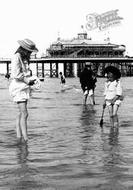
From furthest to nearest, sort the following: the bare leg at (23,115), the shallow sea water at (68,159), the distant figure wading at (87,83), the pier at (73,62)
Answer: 1. the pier at (73,62)
2. the distant figure wading at (87,83)
3. the bare leg at (23,115)
4. the shallow sea water at (68,159)

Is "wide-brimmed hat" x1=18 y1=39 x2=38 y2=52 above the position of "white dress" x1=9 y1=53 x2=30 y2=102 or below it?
above

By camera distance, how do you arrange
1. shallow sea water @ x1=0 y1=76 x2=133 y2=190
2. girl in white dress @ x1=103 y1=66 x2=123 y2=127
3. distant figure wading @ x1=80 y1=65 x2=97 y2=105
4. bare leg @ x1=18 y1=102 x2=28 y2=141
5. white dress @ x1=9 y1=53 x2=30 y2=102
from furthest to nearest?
distant figure wading @ x1=80 y1=65 x2=97 y2=105
girl in white dress @ x1=103 y1=66 x2=123 y2=127
bare leg @ x1=18 y1=102 x2=28 y2=141
white dress @ x1=9 y1=53 x2=30 y2=102
shallow sea water @ x1=0 y1=76 x2=133 y2=190

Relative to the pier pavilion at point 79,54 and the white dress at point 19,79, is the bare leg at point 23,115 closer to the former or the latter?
the white dress at point 19,79

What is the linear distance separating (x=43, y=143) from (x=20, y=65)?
119 centimetres

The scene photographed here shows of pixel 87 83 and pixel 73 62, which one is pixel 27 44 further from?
pixel 73 62

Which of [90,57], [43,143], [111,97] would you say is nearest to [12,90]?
[43,143]

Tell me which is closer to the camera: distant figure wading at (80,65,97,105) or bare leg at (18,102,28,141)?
bare leg at (18,102,28,141)

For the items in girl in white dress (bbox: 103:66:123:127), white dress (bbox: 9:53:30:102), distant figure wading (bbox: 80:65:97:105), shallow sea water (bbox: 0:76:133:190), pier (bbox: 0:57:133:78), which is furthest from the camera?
pier (bbox: 0:57:133:78)

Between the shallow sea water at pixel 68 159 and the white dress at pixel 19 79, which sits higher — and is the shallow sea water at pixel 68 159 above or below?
below

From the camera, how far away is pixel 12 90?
803 centimetres

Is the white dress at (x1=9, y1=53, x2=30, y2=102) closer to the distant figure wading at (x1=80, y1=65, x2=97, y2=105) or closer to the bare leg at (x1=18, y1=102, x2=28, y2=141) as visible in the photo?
the bare leg at (x1=18, y1=102, x2=28, y2=141)

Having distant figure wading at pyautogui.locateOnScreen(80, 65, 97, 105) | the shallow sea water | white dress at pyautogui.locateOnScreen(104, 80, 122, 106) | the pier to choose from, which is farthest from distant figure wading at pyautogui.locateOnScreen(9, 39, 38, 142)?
the pier

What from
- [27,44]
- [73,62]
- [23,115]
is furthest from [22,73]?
[73,62]

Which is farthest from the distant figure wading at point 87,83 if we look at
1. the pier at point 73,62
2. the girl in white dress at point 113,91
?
the pier at point 73,62
